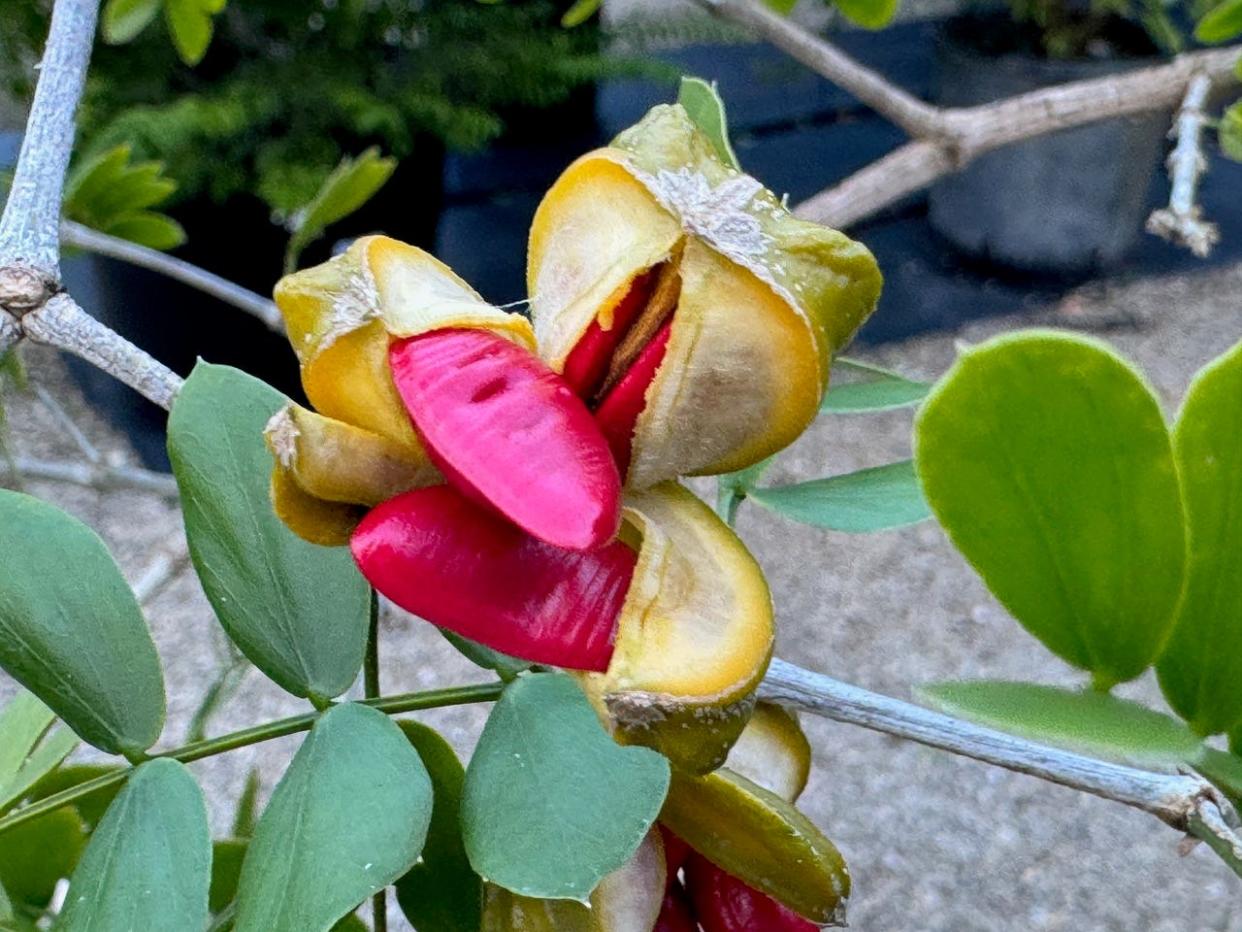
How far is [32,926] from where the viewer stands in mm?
360

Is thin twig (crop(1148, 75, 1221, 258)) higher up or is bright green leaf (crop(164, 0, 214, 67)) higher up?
bright green leaf (crop(164, 0, 214, 67))

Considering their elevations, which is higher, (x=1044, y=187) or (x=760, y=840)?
(x=760, y=840)

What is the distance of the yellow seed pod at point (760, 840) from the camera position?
25 centimetres

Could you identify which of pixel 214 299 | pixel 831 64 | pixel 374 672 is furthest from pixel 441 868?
pixel 214 299

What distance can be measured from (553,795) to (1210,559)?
0.47 ft

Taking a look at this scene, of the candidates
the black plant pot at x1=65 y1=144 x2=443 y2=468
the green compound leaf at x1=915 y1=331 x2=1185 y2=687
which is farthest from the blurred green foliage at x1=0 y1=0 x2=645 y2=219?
the green compound leaf at x1=915 y1=331 x2=1185 y2=687

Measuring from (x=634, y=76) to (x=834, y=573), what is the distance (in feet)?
2.35

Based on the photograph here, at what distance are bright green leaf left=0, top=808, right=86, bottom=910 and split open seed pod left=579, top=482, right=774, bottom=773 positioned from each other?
0.27 metres

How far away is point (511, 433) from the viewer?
191 mm

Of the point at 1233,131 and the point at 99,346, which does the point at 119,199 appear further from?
the point at 1233,131

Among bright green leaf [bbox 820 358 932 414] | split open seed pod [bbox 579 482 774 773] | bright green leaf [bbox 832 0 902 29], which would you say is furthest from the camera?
bright green leaf [bbox 832 0 902 29]

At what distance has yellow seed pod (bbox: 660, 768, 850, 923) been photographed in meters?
0.25

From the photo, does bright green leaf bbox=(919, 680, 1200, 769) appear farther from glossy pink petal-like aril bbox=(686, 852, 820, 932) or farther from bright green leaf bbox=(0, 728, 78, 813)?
bright green leaf bbox=(0, 728, 78, 813)

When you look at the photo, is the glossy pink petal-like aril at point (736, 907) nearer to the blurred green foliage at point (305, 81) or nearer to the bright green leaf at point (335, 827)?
the bright green leaf at point (335, 827)
